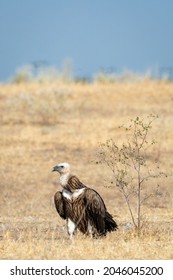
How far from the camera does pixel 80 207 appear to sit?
12.0m

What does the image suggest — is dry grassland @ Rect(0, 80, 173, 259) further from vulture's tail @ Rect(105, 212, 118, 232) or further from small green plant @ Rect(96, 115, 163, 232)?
small green plant @ Rect(96, 115, 163, 232)

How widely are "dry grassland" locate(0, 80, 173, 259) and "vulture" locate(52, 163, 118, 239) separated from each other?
16cm

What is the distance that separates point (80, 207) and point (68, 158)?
950 centimetres

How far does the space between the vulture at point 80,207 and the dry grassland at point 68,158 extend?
156 millimetres

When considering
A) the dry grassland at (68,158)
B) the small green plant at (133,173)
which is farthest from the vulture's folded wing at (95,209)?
the small green plant at (133,173)

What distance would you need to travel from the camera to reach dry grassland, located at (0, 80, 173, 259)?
37.4ft

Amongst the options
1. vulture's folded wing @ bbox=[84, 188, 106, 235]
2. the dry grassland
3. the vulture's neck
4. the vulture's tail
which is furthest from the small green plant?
the vulture's neck

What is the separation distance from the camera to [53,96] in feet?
93.7

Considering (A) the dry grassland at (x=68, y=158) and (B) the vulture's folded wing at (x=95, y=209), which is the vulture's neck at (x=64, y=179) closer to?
(B) the vulture's folded wing at (x=95, y=209)

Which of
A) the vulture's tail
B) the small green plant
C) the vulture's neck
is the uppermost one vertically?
the small green plant

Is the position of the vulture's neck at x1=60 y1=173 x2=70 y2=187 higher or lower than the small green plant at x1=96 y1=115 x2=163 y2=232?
lower
